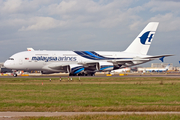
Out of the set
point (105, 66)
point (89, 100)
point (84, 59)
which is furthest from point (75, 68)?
point (89, 100)

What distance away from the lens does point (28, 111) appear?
1495cm

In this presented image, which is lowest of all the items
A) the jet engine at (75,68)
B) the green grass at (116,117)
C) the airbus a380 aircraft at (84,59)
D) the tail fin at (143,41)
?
the green grass at (116,117)

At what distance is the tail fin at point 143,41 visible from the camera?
67438 millimetres

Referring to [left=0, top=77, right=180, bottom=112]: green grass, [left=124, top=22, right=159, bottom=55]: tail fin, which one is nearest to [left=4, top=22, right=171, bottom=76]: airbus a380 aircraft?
[left=124, top=22, right=159, bottom=55]: tail fin

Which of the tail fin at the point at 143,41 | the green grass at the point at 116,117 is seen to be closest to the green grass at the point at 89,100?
the green grass at the point at 116,117

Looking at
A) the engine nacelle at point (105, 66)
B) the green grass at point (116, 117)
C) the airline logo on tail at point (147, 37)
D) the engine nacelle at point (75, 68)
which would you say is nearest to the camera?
the green grass at point (116, 117)

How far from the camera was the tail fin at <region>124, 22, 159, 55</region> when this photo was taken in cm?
6744

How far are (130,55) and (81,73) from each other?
12740mm

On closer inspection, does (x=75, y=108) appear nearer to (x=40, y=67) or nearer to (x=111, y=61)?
(x=40, y=67)

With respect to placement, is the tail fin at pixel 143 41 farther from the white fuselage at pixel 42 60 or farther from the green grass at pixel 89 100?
the green grass at pixel 89 100

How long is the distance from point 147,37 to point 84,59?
17.3 meters

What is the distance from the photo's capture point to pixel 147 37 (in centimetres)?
6800

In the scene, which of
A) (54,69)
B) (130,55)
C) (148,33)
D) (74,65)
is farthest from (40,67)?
(148,33)

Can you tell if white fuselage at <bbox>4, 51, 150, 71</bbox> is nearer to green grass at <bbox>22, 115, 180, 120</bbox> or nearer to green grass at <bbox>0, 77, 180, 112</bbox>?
green grass at <bbox>0, 77, 180, 112</bbox>
